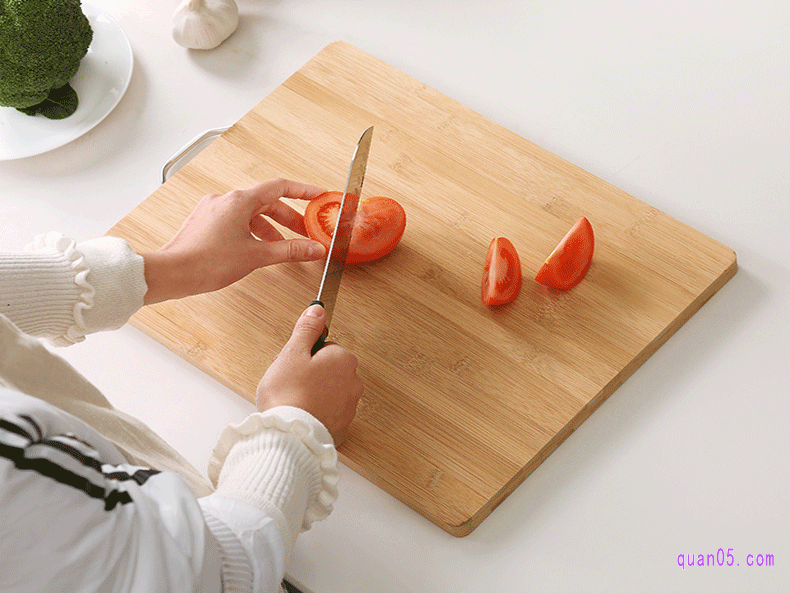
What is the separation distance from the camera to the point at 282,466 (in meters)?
1.01

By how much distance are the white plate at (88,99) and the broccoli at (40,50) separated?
36mm

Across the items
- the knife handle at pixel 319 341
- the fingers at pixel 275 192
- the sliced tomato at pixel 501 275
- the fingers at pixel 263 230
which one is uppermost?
the sliced tomato at pixel 501 275

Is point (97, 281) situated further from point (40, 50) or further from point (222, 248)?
point (40, 50)

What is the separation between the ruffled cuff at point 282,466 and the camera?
3.20 feet

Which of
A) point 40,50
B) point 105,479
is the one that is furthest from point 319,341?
point 40,50

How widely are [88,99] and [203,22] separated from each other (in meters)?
0.29

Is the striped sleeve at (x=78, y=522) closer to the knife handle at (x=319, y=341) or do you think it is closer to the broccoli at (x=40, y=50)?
the knife handle at (x=319, y=341)

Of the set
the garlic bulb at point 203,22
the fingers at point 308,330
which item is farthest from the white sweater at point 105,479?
the garlic bulb at point 203,22

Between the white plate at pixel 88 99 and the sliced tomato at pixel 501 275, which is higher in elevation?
the sliced tomato at pixel 501 275

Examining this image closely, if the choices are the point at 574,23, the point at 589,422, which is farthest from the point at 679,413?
the point at 574,23

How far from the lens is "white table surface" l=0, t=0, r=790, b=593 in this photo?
1154 millimetres

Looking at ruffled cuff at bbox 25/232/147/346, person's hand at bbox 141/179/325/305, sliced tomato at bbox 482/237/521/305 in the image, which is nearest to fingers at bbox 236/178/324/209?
person's hand at bbox 141/179/325/305

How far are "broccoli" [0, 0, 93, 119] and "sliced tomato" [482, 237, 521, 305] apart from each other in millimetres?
902

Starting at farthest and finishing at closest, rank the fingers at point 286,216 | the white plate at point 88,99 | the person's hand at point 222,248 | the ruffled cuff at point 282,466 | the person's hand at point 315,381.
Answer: the white plate at point 88,99 < the fingers at point 286,216 < the person's hand at point 222,248 < the person's hand at point 315,381 < the ruffled cuff at point 282,466
